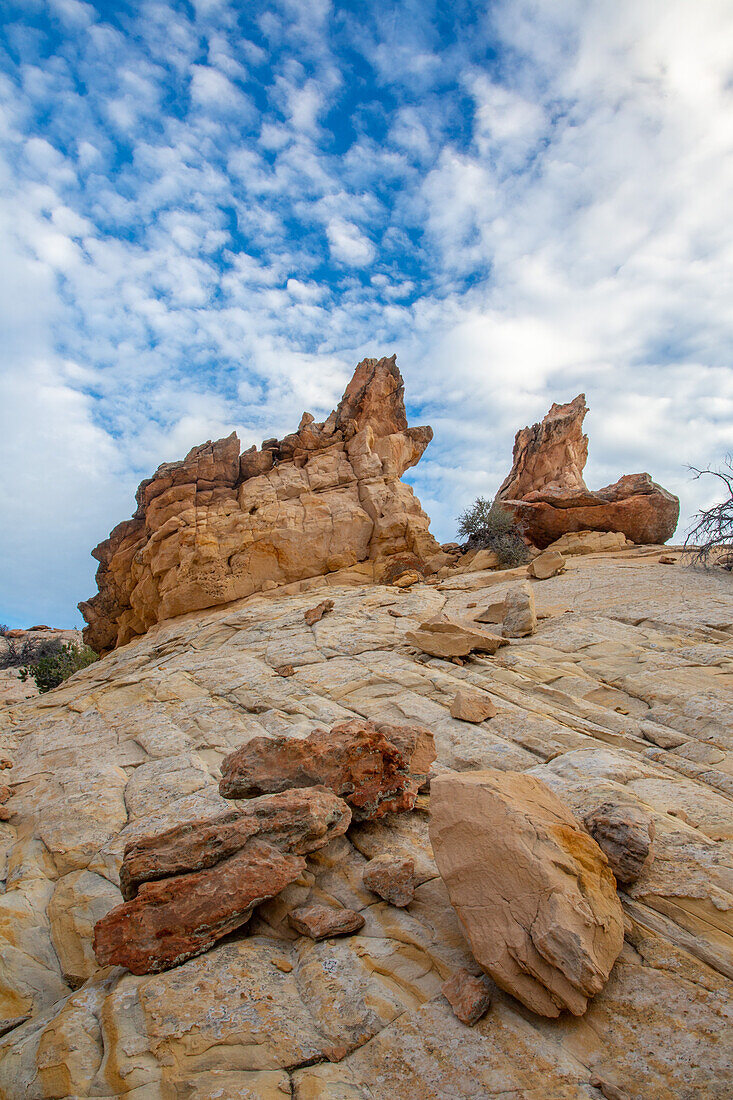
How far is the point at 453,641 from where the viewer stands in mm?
9188

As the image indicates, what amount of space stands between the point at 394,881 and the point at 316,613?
30.1ft

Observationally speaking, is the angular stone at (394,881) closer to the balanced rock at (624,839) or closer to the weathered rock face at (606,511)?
the balanced rock at (624,839)

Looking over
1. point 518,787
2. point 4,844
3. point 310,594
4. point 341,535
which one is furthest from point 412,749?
point 341,535

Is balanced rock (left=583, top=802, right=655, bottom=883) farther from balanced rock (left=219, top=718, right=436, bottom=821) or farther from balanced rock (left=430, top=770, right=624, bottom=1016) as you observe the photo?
balanced rock (left=219, top=718, right=436, bottom=821)

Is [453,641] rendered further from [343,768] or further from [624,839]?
[624,839]

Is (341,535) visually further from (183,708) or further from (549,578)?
(183,708)

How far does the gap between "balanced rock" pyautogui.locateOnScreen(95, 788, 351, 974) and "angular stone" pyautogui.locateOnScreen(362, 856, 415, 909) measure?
0.44m

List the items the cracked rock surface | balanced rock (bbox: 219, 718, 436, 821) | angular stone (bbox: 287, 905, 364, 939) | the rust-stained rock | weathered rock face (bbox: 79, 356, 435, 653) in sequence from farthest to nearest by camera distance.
A: weathered rock face (bbox: 79, 356, 435, 653) < the rust-stained rock < balanced rock (bbox: 219, 718, 436, 821) < angular stone (bbox: 287, 905, 364, 939) < the cracked rock surface

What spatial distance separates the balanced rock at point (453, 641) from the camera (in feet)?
29.9

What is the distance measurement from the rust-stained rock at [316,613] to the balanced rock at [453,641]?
3.47m

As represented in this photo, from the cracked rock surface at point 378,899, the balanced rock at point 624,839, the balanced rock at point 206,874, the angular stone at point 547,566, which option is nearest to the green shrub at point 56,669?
the cracked rock surface at point 378,899

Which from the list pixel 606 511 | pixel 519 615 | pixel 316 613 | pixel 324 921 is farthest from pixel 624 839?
pixel 606 511

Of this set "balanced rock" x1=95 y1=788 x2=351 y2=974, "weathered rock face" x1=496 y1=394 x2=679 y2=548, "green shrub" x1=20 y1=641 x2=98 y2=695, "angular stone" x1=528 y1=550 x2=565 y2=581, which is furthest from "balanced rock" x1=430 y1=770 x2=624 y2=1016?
"green shrub" x1=20 y1=641 x2=98 y2=695

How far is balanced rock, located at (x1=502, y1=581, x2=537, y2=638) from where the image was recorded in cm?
1026
